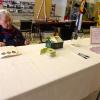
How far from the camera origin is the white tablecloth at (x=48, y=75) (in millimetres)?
1014

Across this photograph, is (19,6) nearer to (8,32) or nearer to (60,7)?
(60,7)

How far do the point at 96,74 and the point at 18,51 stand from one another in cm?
70

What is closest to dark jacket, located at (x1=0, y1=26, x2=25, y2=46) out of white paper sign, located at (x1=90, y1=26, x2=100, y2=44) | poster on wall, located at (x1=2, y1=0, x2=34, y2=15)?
white paper sign, located at (x1=90, y1=26, x2=100, y2=44)

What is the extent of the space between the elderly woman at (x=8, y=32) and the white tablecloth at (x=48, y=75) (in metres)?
0.61

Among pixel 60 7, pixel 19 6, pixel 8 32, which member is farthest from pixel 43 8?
pixel 8 32

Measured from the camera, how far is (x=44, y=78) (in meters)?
1.13

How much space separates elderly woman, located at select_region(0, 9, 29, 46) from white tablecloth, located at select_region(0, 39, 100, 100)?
2.00 feet

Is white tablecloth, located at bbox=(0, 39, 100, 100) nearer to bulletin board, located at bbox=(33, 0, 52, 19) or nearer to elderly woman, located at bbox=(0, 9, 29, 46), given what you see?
elderly woman, located at bbox=(0, 9, 29, 46)

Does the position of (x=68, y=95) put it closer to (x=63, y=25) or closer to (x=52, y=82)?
(x=52, y=82)

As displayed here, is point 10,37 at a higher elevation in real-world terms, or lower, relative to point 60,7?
lower

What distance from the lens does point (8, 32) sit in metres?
2.17

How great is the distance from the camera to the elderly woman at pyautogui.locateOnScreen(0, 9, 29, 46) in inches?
82.0

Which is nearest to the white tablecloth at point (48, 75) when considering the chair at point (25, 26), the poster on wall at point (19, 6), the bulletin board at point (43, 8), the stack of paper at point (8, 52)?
the stack of paper at point (8, 52)

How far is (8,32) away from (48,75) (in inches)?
46.5
